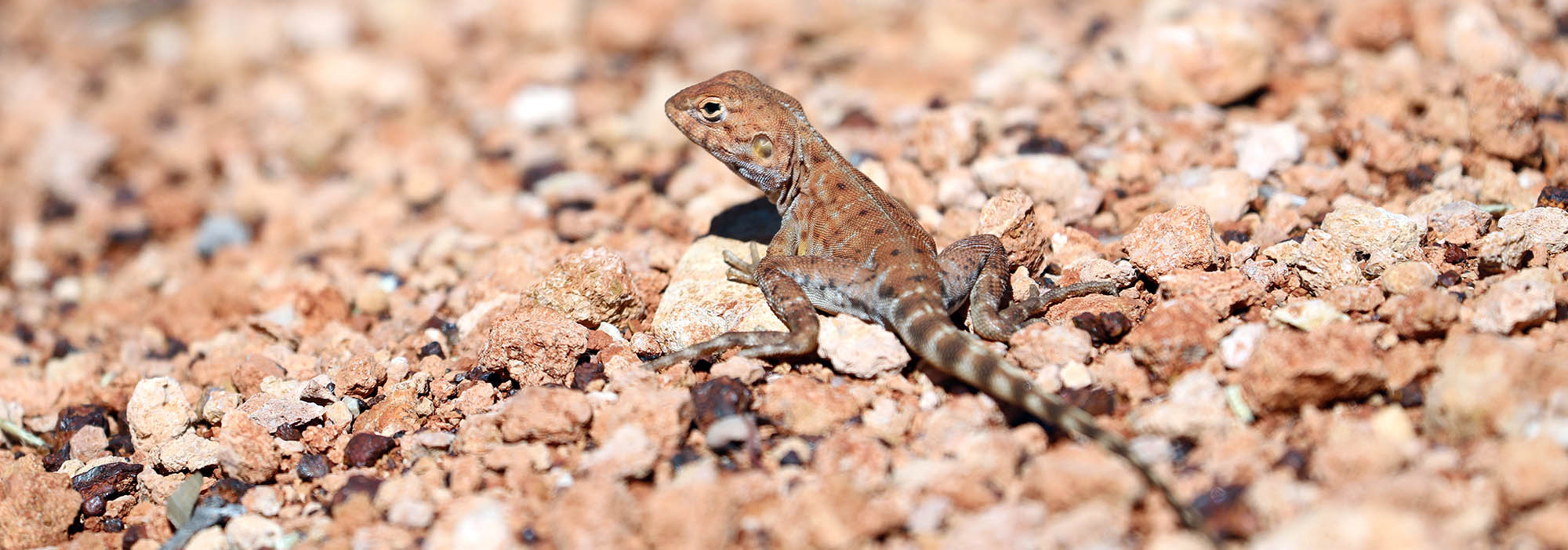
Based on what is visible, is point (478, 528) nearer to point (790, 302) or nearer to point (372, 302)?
point (790, 302)

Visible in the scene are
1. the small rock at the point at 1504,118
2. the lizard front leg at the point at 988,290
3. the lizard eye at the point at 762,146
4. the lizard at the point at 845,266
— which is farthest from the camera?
the small rock at the point at 1504,118

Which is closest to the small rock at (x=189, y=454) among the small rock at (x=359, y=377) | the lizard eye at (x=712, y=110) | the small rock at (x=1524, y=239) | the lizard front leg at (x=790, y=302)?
the small rock at (x=359, y=377)

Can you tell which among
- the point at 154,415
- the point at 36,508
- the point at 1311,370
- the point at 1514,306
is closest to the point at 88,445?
the point at 154,415

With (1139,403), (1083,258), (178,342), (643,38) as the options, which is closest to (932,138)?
(1083,258)

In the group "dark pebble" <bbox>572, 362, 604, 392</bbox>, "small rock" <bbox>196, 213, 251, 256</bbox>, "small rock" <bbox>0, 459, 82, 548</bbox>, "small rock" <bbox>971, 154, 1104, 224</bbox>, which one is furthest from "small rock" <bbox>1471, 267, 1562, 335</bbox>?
"small rock" <bbox>196, 213, 251, 256</bbox>

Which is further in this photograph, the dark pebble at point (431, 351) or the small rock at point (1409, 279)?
the dark pebble at point (431, 351)

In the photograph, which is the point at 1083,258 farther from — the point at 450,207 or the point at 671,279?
the point at 450,207

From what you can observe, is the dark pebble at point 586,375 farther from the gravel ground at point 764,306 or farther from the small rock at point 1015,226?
the small rock at point 1015,226
